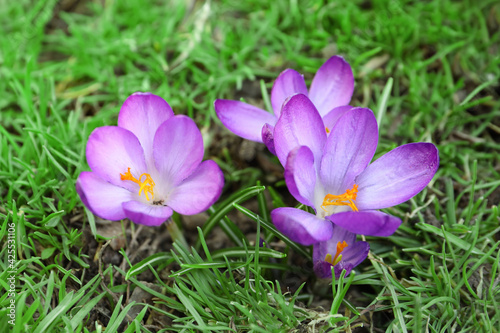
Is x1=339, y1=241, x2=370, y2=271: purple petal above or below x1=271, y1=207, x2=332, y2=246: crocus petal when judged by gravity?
below

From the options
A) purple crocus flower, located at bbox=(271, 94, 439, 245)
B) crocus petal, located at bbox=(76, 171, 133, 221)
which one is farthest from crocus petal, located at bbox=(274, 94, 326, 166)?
crocus petal, located at bbox=(76, 171, 133, 221)


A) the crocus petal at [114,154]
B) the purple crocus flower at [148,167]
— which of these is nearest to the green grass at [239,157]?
the purple crocus flower at [148,167]

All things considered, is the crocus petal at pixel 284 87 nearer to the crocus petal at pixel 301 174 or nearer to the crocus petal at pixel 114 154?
the crocus petal at pixel 301 174

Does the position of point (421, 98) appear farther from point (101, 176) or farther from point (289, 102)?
point (101, 176)

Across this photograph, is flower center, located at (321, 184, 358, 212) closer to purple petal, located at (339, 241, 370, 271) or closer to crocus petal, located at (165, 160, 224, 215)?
purple petal, located at (339, 241, 370, 271)

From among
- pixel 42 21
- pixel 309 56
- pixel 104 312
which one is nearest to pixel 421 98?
pixel 309 56
